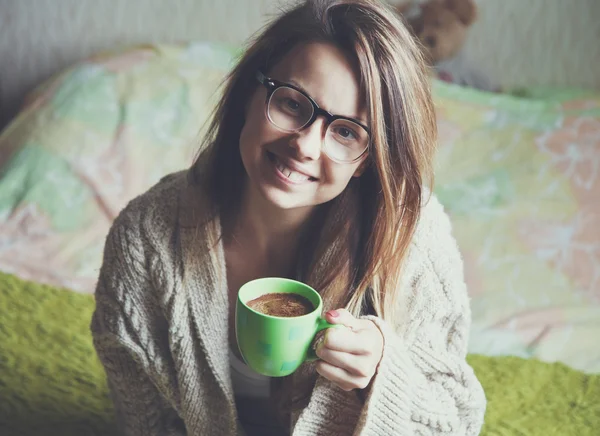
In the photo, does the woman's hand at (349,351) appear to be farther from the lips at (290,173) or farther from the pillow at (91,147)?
the pillow at (91,147)

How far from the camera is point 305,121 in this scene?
0.77 metres

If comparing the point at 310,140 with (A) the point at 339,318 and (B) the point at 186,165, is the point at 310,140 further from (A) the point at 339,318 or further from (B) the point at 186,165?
(B) the point at 186,165

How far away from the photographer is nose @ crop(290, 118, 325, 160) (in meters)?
0.75

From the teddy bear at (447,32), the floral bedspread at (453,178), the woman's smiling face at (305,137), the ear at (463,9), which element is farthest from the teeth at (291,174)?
the ear at (463,9)

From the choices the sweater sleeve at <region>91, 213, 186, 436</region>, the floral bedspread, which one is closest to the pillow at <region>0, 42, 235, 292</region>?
the floral bedspread

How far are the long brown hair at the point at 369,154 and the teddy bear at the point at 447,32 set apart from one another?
1.22m

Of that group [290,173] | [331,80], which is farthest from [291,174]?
[331,80]

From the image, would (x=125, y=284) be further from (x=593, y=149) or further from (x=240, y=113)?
(x=593, y=149)

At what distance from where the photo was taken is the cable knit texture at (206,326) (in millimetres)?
877

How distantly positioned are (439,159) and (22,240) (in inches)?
44.3

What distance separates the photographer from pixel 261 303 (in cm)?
70

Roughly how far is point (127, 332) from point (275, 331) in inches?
13.8

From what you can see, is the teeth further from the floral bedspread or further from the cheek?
the floral bedspread

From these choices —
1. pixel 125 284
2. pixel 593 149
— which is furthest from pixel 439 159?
pixel 125 284
